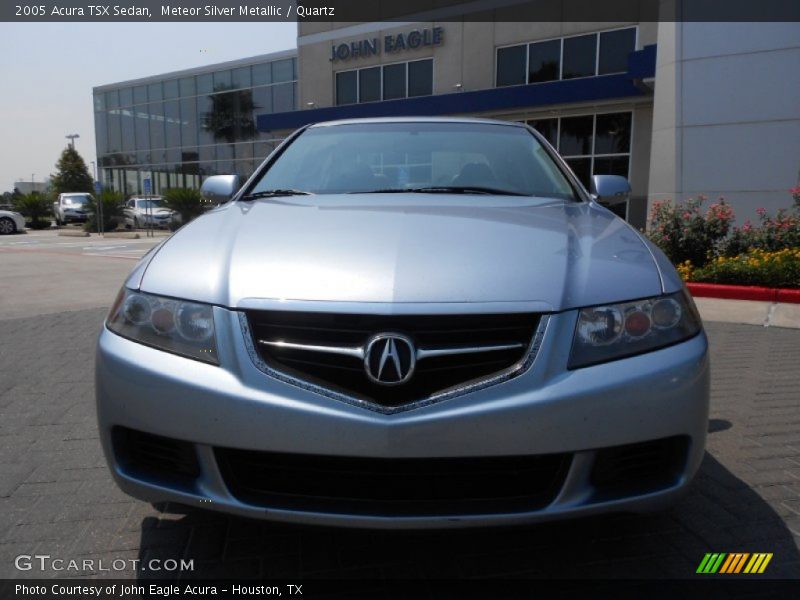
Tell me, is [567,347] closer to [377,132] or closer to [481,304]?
[481,304]

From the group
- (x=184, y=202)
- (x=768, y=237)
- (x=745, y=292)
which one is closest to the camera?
(x=745, y=292)

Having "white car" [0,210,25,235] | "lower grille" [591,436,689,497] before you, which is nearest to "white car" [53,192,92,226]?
"white car" [0,210,25,235]

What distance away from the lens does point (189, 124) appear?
35.9 meters

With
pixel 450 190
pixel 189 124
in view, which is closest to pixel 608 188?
pixel 450 190

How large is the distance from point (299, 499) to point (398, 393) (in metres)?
0.41

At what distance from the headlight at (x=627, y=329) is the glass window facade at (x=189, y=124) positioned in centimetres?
3077

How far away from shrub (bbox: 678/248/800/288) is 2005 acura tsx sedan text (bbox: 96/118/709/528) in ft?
21.3

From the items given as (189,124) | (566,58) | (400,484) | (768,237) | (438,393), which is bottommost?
(400,484)

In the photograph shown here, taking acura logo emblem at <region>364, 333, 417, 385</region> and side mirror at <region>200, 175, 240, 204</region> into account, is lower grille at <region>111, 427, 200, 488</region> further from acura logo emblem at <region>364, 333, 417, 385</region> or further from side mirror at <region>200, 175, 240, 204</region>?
side mirror at <region>200, 175, 240, 204</region>

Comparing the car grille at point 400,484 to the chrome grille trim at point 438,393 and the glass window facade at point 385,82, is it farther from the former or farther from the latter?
the glass window facade at point 385,82

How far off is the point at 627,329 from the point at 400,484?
0.79 m

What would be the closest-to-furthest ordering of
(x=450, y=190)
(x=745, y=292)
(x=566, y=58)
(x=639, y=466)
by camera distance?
1. (x=639, y=466)
2. (x=450, y=190)
3. (x=745, y=292)
4. (x=566, y=58)

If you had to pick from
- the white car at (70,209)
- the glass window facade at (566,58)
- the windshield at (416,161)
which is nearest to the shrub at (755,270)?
the windshield at (416,161)

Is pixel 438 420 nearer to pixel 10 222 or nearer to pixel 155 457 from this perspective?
pixel 155 457
